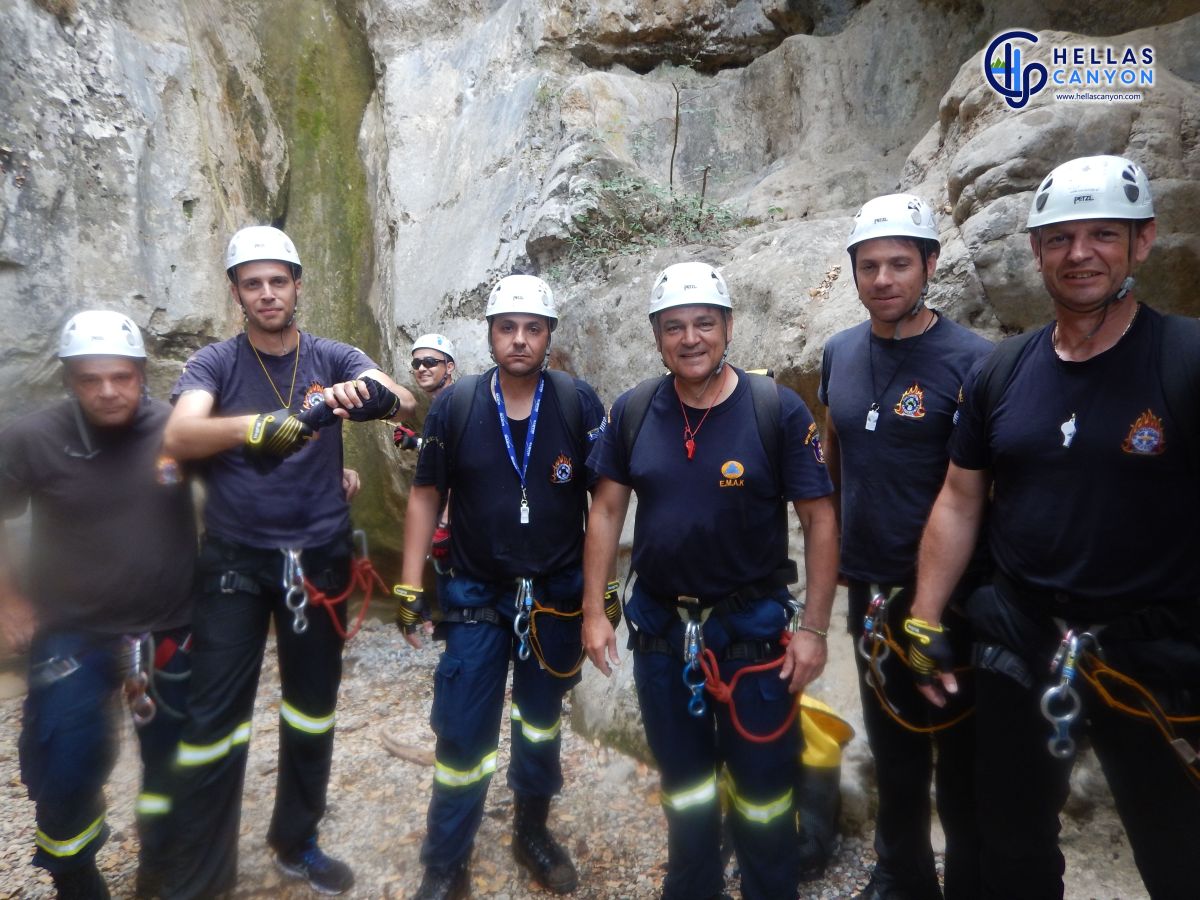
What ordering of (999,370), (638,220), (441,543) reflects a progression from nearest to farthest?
(999,370)
(441,543)
(638,220)

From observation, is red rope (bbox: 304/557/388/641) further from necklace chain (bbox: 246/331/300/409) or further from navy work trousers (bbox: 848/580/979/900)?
navy work trousers (bbox: 848/580/979/900)

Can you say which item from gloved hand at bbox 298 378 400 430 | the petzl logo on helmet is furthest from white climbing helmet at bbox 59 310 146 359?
the petzl logo on helmet

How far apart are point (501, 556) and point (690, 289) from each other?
1.50m

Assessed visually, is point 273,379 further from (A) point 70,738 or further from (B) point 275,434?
(A) point 70,738

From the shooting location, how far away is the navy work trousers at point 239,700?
136 inches

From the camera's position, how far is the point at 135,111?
730cm

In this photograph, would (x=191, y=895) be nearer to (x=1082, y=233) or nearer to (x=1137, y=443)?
(x=1137, y=443)

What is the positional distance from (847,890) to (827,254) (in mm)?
4410

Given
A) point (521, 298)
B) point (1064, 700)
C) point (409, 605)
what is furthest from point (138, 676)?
point (1064, 700)

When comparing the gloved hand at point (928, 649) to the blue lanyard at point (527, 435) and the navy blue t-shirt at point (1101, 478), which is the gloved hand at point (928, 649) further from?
the blue lanyard at point (527, 435)

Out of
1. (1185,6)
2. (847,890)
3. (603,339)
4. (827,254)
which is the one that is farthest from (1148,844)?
(1185,6)

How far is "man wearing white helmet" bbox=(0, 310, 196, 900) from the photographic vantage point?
3150 mm

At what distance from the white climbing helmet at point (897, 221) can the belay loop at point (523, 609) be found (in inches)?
82.6

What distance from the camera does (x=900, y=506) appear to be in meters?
3.04
